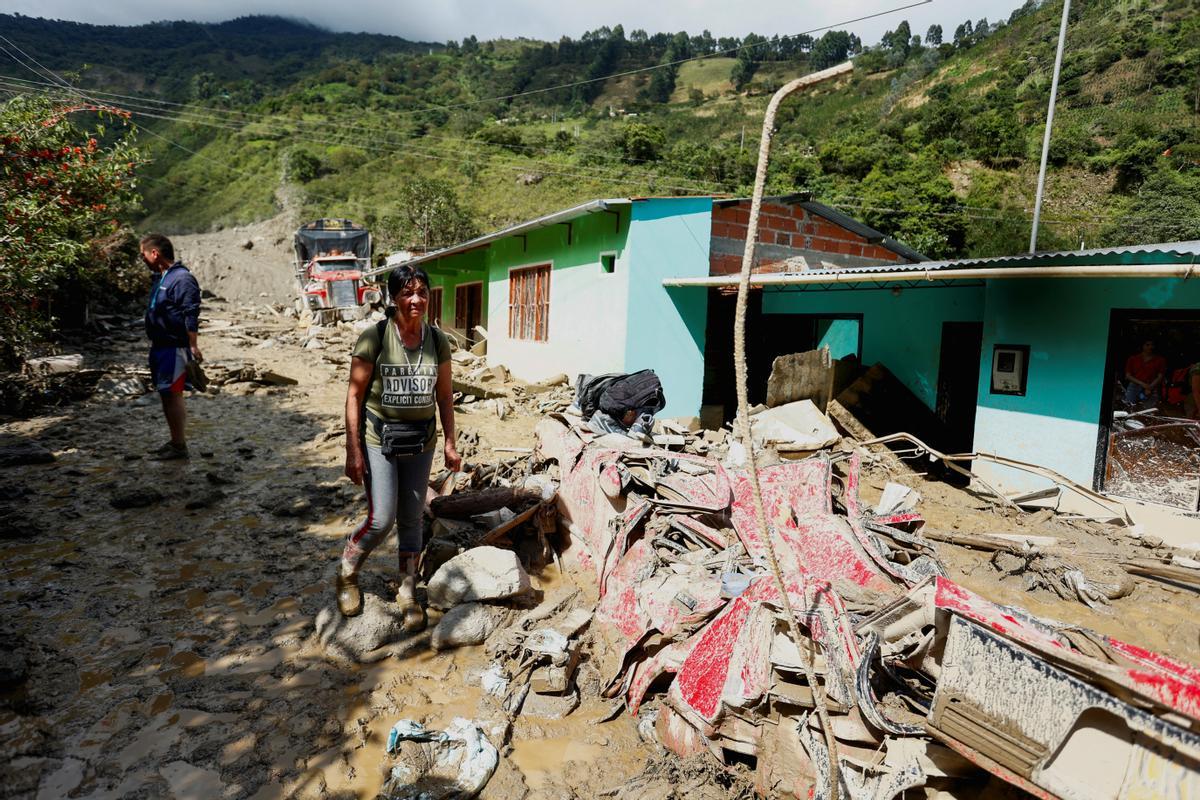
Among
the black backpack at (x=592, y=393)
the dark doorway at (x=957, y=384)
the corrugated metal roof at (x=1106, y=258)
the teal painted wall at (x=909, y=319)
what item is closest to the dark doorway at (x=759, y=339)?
the teal painted wall at (x=909, y=319)

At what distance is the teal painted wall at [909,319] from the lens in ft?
25.6

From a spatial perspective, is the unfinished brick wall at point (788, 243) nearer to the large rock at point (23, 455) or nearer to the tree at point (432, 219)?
the large rock at point (23, 455)

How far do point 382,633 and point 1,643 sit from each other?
1.71 metres

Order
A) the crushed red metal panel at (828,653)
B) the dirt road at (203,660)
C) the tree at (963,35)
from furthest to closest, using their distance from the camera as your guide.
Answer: the tree at (963,35)
the dirt road at (203,660)
the crushed red metal panel at (828,653)

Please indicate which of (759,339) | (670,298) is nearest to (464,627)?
(670,298)

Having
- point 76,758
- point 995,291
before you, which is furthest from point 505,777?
point 995,291

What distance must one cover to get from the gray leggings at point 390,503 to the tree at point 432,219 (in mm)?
25321

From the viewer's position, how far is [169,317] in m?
4.82

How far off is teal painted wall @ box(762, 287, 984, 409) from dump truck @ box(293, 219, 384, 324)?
1445 cm

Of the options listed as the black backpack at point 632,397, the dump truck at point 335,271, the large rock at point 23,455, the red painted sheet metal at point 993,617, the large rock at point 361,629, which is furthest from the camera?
the dump truck at point 335,271

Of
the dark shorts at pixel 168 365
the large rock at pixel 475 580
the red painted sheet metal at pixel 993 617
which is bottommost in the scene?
the large rock at pixel 475 580

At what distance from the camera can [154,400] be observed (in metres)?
7.83

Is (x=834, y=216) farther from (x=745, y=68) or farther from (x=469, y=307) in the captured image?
(x=745, y=68)

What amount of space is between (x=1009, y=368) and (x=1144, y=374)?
1043 millimetres
